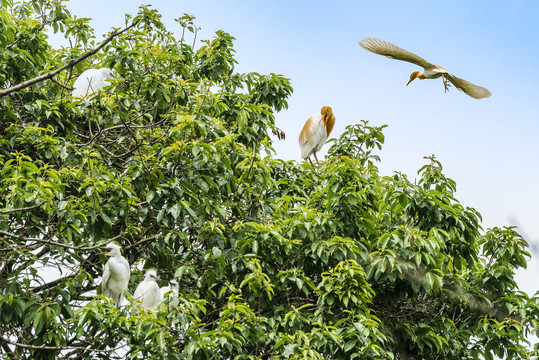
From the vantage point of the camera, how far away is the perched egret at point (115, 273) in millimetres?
4504

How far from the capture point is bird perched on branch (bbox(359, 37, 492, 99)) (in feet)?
15.6

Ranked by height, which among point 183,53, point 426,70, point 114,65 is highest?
point 183,53

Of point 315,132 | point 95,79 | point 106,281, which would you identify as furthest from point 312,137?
point 106,281

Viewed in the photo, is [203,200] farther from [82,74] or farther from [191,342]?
[82,74]

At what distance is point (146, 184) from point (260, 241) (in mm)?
870

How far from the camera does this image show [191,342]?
3.69 meters

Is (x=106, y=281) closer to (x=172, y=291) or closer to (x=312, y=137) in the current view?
(x=172, y=291)

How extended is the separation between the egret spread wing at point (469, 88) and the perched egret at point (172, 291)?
243cm

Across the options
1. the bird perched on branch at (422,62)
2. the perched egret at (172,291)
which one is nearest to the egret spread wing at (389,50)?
the bird perched on branch at (422,62)

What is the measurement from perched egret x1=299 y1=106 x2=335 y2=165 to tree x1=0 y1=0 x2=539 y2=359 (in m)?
1.79

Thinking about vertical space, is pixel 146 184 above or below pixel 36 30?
below

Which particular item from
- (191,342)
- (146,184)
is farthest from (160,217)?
(191,342)

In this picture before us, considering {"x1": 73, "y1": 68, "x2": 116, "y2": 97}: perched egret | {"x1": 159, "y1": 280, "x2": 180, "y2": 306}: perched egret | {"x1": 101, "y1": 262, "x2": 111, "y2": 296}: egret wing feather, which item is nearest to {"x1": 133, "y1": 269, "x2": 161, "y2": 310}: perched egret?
{"x1": 159, "y1": 280, "x2": 180, "y2": 306}: perched egret

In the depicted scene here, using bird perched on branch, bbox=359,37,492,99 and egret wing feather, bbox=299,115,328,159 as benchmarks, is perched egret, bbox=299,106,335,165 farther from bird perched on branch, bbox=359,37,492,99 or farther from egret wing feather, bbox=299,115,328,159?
bird perched on branch, bbox=359,37,492,99
